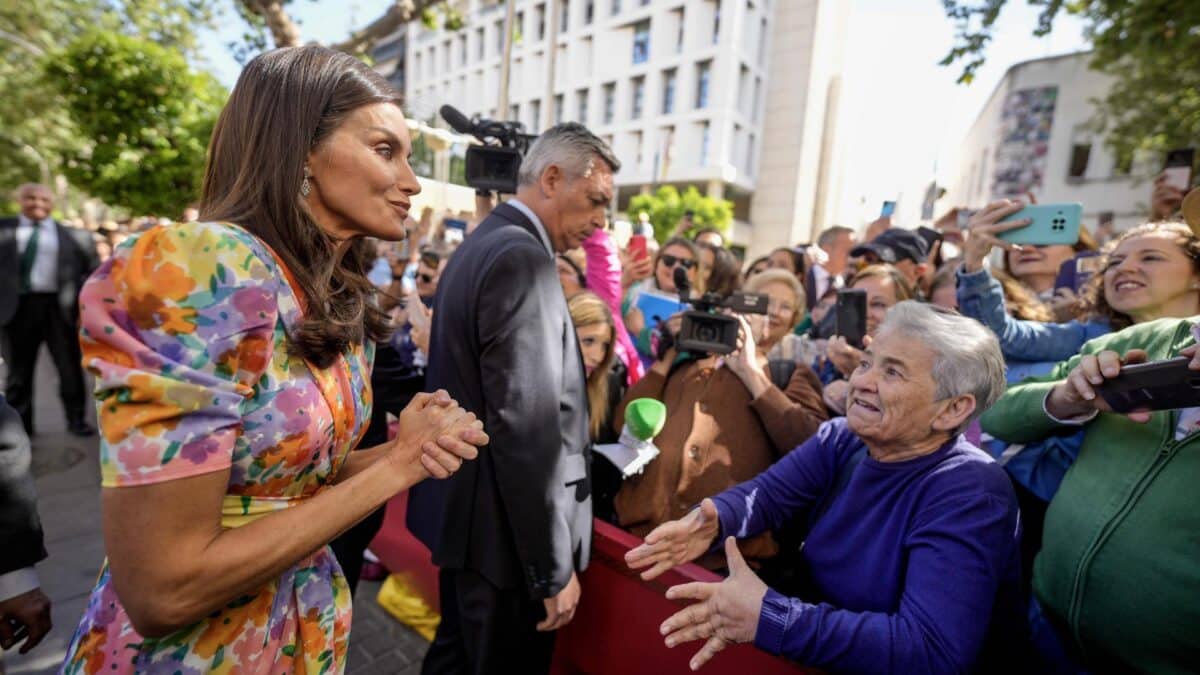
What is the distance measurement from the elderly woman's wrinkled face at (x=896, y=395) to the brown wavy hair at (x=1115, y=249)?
0.95m

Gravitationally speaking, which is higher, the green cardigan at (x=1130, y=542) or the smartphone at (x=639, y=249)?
the smartphone at (x=639, y=249)

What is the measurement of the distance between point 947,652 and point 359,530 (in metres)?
2.22

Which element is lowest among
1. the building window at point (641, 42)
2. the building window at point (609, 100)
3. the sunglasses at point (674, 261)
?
the sunglasses at point (674, 261)

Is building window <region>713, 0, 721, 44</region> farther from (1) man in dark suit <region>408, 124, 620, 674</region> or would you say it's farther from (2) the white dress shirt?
(1) man in dark suit <region>408, 124, 620, 674</region>

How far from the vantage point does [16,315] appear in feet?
16.0

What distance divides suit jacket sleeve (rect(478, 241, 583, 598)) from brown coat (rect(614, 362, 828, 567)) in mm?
540

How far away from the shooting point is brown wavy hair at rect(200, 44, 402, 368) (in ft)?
3.26

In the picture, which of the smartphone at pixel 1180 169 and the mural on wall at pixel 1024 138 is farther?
the mural on wall at pixel 1024 138

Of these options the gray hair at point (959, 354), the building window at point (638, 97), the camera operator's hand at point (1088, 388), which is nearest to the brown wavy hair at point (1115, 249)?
the camera operator's hand at point (1088, 388)

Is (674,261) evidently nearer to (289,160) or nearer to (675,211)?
(289,160)

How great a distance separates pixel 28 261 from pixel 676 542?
624cm

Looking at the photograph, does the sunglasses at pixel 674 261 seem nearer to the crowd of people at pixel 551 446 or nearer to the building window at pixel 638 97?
the crowd of people at pixel 551 446

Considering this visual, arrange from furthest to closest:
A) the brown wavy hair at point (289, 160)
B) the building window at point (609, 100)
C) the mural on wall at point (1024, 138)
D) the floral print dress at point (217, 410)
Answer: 1. the building window at point (609, 100)
2. the mural on wall at point (1024, 138)
3. the brown wavy hair at point (289, 160)
4. the floral print dress at point (217, 410)

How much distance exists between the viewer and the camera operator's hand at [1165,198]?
9.86ft
